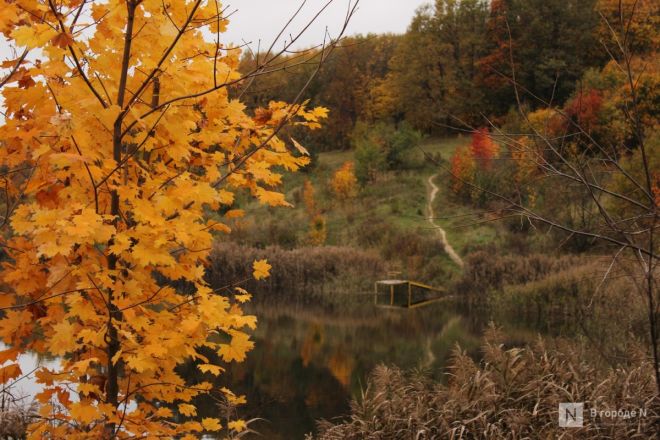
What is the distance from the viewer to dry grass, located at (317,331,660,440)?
5.14 meters

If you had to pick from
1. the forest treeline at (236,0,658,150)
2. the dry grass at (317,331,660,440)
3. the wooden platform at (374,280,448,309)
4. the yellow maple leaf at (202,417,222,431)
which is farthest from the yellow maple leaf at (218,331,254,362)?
the forest treeline at (236,0,658,150)

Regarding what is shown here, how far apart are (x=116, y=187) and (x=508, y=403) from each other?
164 inches

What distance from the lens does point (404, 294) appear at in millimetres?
21594

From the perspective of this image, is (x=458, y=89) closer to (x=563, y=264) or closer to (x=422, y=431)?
(x=563, y=264)

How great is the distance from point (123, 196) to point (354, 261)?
66.6 feet

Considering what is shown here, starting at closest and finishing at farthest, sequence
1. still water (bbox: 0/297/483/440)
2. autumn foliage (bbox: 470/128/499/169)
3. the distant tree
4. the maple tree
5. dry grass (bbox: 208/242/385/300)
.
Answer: the maple tree → autumn foliage (bbox: 470/128/499/169) → still water (bbox: 0/297/483/440) → dry grass (bbox: 208/242/385/300) → the distant tree

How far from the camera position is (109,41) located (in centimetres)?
315

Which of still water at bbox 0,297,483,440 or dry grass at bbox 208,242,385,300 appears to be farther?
dry grass at bbox 208,242,385,300

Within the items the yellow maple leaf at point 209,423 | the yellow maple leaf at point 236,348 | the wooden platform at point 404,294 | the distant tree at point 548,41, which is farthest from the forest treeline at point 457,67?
the yellow maple leaf at point 236,348

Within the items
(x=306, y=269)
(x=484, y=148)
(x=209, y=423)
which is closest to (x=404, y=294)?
(x=306, y=269)

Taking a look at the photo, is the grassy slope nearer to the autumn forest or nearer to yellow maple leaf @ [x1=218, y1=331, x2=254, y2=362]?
the autumn forest

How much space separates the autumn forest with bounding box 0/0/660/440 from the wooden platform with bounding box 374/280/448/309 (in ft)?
0.26

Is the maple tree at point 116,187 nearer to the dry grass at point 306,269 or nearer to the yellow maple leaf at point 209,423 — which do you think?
the yellow maple leaf at point 209,423

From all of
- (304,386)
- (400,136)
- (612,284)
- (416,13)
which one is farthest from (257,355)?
(416,13)
